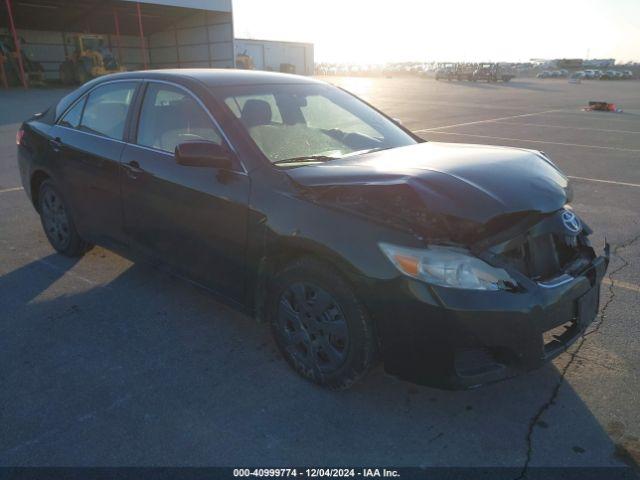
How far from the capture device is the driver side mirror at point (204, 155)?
288 centimetres

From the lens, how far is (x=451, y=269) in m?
2.26

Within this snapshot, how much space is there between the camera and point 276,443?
237 cm

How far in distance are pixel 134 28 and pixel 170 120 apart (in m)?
40.1

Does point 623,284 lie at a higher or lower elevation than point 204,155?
lower

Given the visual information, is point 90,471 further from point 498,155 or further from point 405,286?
point 498,155

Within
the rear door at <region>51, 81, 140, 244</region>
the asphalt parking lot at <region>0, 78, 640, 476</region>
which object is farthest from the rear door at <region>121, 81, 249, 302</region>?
the asphalt parking lot at <region>0, 78, 640, 476</region>

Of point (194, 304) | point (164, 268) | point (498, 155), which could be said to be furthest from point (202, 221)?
point (498, 155)

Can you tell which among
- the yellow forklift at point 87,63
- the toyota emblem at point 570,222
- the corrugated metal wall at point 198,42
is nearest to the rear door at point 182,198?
the toyota emblem at point 570,222

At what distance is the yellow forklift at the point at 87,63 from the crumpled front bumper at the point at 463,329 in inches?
1245

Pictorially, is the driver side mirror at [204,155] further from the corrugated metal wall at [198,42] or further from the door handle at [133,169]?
the corrugated metal wall at [198,42]

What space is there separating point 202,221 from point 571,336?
84.4 inches

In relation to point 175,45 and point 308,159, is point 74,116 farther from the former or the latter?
point 175,45

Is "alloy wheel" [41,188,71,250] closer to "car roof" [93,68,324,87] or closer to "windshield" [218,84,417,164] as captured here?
"car roof" [93,68,324,87]

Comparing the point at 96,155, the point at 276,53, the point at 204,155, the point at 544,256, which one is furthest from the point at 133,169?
the point at 276,53
